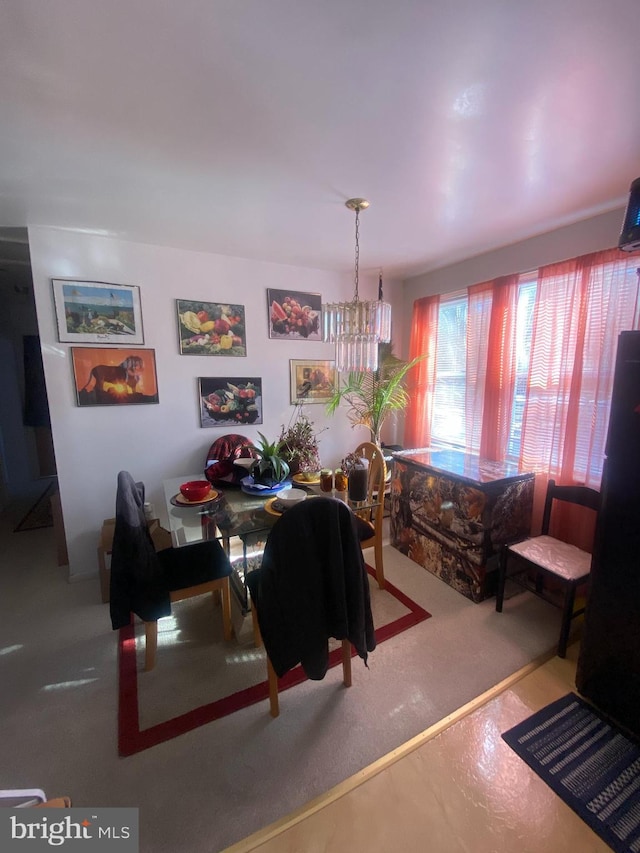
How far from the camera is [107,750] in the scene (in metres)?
1.37

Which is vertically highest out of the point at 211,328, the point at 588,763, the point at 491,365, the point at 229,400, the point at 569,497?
the point at 211,328

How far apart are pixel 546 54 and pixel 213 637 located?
287 centimetres

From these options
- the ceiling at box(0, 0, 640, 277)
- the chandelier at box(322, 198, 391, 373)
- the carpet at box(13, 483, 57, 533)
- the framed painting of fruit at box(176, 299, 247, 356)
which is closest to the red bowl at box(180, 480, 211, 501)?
the chandelier at box(322, 198, 391, 373)

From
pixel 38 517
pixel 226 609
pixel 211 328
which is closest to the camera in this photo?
pixel 226 609

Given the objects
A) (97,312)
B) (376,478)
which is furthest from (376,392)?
(97,312)

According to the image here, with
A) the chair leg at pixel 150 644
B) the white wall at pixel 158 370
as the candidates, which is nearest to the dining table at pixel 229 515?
the chair leg at pixel 150 644

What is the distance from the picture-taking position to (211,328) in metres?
2.83

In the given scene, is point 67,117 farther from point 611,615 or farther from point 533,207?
point 611,615

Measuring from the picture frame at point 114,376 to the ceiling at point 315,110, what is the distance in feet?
2.86

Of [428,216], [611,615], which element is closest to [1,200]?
[428,216]

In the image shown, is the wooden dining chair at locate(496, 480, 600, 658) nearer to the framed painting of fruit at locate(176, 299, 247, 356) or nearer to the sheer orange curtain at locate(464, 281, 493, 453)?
the sheer orange curtain at locate(464, 281, 493, 453)

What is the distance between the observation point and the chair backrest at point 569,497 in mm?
2031

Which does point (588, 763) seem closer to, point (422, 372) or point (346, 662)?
point (346, 662)

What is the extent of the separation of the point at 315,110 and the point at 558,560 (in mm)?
2501
